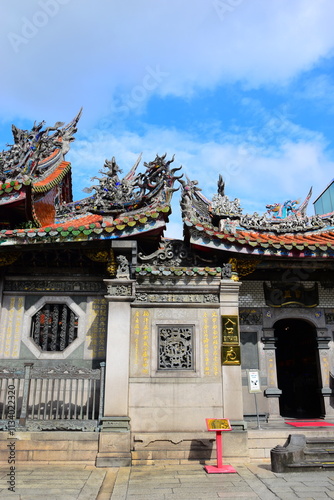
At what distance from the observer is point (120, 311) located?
8727mm

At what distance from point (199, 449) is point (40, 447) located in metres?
3.12

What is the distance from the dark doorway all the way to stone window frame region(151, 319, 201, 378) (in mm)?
4263

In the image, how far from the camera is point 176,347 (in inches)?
344

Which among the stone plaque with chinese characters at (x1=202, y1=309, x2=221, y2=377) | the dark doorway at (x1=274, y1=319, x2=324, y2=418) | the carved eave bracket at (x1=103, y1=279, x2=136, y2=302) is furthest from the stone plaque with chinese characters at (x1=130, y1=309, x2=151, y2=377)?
the dark doorway at (x1=274, y1=319, x2=324, y2=418)

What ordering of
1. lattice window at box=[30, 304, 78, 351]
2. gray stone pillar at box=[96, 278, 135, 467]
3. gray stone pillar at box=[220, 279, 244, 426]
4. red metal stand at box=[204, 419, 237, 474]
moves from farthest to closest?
1. lattice window at box=[30, 304, 78, 351]
2. gray stone pillar at box=[220, 279, 244, 426]
3. gray stone pillar at box=[96, 278, 135, 467]
4. red metal stand at box=[204, 419, 237, 474]

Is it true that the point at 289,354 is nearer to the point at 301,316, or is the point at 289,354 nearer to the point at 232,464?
the point at 301,316

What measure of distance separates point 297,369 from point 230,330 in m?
6.19

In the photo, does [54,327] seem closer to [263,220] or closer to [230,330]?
[230,330]

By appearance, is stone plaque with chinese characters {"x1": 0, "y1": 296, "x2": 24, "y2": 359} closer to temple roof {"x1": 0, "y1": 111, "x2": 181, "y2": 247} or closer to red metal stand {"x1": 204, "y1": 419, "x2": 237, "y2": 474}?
temple roof {"x1": 0, "y1": 111, "x2": 181, "y2": 247}

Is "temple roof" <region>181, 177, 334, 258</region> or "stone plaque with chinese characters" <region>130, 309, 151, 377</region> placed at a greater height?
"temple roof" <region>181, 177, 334, 258</region>

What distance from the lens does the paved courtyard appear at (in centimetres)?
585

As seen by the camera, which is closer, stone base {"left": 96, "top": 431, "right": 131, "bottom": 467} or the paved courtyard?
the paved courtyard

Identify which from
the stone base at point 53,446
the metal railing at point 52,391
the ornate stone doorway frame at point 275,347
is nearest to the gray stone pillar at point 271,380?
the ornate stone doorway frame at point 275,347

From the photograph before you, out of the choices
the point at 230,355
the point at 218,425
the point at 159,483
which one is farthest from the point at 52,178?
the point at 159,483
